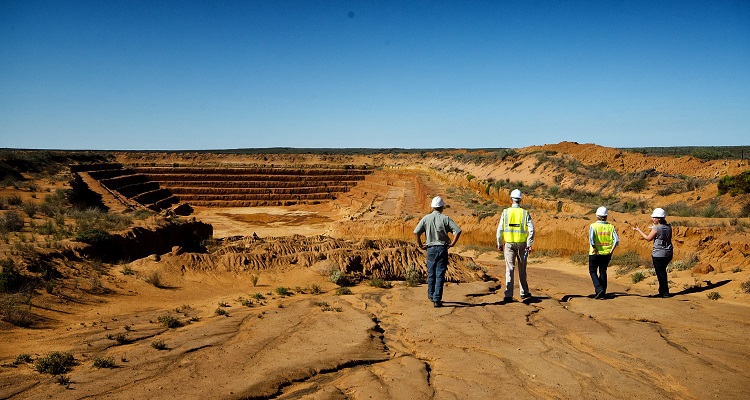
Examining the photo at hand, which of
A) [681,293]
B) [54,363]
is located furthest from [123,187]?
[681,293]

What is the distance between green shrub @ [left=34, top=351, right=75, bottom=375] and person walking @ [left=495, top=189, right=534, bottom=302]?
18.9ft

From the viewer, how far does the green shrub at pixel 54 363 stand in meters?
4.25

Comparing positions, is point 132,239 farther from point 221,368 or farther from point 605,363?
point 605,363

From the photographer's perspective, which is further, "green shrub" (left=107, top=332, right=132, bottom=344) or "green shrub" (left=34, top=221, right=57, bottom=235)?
"green shrub" (left=34, top=221, right=57, bottom=235)

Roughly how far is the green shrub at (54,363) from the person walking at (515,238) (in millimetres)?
5774

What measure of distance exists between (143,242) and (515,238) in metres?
10.7

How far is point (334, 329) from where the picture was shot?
577 centimetres

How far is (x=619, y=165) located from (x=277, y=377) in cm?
3706

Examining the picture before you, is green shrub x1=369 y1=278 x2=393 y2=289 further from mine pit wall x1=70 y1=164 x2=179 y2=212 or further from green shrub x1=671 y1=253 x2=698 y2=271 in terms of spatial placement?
mine pit wall x1=70 y1=164 x2=179 y2=212

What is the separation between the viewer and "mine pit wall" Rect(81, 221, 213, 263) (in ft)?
34.6

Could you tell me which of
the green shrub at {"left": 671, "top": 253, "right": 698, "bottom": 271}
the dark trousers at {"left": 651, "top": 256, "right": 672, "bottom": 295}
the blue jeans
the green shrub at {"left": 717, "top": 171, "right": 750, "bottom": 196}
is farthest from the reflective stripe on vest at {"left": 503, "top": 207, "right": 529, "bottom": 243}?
the green shrub at {"left": 717, "top": 171, "right": 750, "bottom": 196}

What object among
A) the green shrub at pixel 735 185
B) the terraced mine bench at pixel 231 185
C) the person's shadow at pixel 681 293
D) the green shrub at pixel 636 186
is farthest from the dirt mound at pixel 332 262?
the terraced mine bench at pixel 231 185

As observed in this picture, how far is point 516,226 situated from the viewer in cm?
724

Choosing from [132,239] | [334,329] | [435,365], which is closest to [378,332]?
[334,329]
